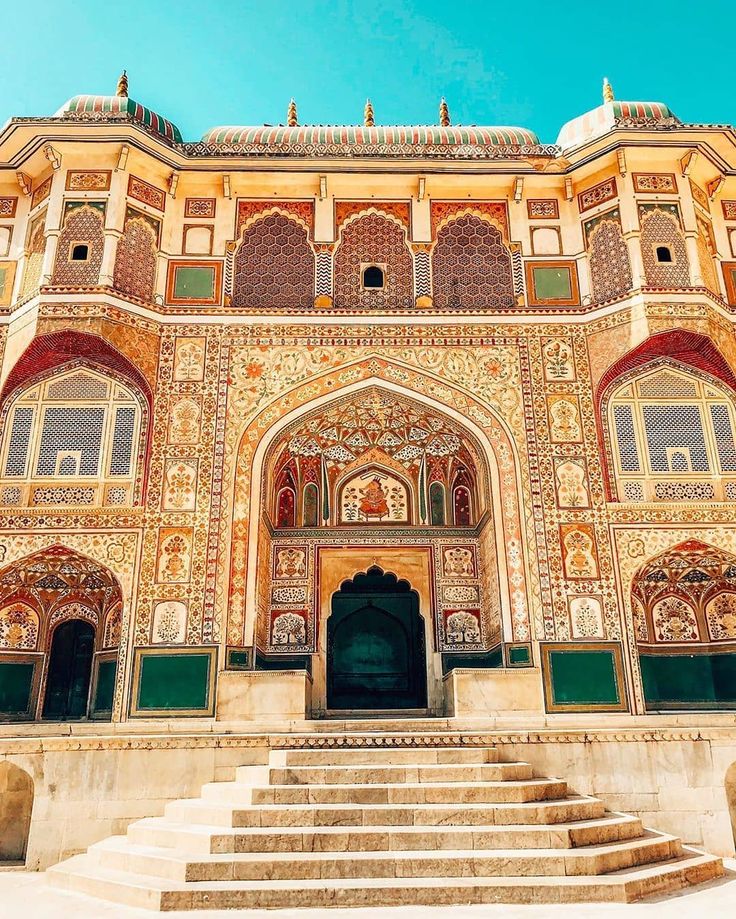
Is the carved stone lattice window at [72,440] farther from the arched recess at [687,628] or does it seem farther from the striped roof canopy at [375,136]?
the arched recess at [687,628]

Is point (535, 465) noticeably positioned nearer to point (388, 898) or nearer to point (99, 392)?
point (99, 392)

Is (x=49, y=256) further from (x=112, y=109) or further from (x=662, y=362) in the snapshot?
(x=662, y=362)

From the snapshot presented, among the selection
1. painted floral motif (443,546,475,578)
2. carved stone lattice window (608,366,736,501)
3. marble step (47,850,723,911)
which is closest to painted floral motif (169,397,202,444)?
painted floral motif (443,546,475,578)

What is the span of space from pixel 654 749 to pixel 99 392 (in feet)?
25.6

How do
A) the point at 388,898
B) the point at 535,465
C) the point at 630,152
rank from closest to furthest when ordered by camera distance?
the point at 388,898 < the point at 535,465 < the point at 630,152

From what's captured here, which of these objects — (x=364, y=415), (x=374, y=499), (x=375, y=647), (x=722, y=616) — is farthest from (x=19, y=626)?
(x=722, y=616)

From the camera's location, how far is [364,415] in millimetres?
11406

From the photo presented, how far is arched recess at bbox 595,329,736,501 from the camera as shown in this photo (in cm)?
1064

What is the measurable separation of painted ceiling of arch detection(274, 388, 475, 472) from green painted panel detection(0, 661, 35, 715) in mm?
4455

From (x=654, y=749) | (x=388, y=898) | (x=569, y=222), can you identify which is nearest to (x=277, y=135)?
(x=569, y=222)

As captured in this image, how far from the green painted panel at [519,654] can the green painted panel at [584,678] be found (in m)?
0.26

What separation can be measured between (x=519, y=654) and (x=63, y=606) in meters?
5.96

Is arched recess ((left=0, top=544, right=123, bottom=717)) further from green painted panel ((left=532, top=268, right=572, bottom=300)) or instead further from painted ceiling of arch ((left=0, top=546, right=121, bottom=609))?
green painted panel ((left=532, top=268, right=572, bottom=300))

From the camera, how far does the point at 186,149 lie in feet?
38.2
